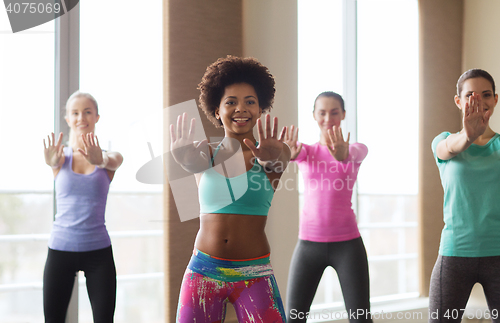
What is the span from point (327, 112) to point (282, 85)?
585 millimetres

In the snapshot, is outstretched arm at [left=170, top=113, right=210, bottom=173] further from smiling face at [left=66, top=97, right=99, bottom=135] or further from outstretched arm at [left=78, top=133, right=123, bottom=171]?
smiling face at [left=66, top=97, right=99, bottom=135]

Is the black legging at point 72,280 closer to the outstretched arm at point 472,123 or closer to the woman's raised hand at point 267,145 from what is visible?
the woman's raised hand at point 267,145

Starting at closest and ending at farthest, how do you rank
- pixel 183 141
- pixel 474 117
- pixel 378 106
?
pixel 183 141, pixel 474 117, pixel 378 106

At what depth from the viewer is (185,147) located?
1073 mm

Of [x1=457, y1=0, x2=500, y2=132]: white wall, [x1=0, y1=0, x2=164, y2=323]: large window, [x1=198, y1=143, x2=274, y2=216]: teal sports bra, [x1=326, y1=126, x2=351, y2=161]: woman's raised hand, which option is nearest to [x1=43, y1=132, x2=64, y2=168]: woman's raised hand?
[x1=0, y1=0, x2=164, y2=323]: large window

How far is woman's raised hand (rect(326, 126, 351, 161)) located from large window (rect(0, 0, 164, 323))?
1.17 metres

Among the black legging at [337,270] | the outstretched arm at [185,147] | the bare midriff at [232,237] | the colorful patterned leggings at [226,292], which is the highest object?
the outstretched arm at [185,147]

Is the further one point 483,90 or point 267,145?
point 483,90

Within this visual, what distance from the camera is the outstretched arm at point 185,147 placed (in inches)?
41.9

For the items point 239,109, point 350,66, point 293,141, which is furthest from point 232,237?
point 350,66

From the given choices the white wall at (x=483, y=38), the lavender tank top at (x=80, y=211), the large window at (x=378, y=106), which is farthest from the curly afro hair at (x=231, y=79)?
the white wall at (x=483, y=38)

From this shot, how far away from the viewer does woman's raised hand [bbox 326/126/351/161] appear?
6.02 feet

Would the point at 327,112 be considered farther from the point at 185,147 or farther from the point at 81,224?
the point at 81,224

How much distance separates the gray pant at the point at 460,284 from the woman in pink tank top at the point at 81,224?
1441 millimetres
